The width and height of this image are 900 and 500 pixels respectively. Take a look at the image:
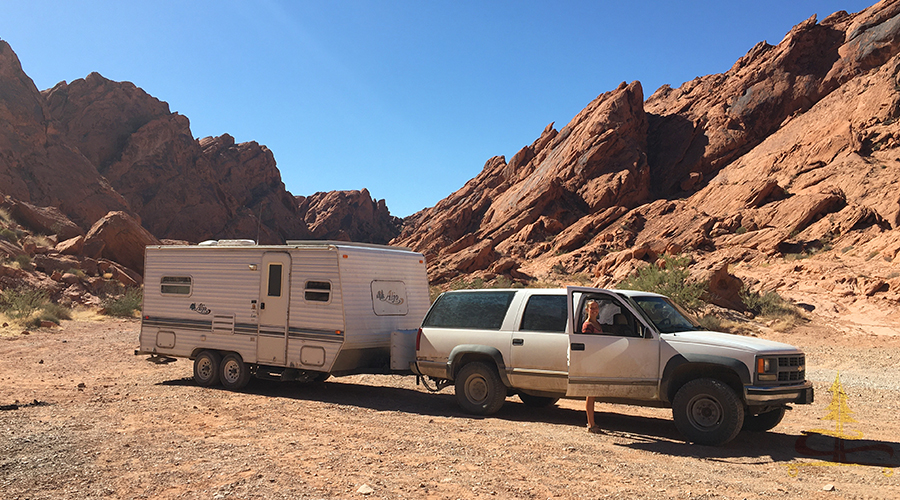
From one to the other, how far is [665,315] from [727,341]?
101 cm

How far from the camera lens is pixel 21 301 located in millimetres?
23703

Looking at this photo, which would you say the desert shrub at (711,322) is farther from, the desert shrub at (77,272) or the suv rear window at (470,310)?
the desert shrub at (77,272)

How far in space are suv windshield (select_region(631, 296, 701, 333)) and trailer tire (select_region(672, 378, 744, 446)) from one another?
911 mm

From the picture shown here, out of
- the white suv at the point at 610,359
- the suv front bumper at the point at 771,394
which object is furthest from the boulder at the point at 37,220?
the suv front bumper at the point at 771,394

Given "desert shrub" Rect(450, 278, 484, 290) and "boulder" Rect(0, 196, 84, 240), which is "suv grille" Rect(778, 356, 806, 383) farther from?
"boulder" Rect(0, 196, 84, 240)

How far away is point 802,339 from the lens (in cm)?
2022

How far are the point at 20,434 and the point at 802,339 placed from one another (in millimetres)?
21096

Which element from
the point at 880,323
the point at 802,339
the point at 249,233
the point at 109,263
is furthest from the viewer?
the point at 249,233

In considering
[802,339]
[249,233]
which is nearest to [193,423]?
[802,339]

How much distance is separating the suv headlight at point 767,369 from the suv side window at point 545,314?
256 centimetres

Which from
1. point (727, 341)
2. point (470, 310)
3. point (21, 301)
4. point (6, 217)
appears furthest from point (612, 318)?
point (6, 217)

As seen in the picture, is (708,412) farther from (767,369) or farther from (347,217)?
(347,217)

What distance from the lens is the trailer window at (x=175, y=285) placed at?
12625mm

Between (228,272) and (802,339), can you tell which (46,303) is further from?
(802,339)
